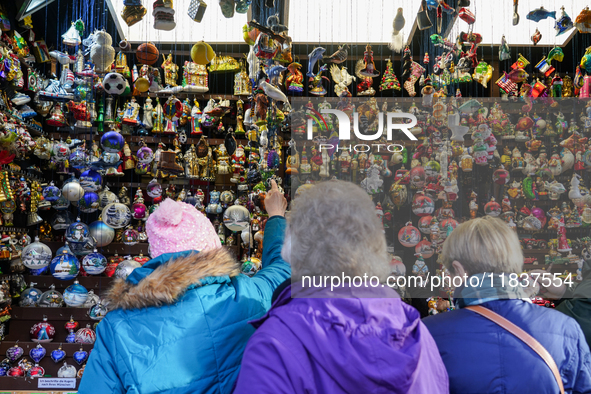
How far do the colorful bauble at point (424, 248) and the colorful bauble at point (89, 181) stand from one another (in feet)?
7.25

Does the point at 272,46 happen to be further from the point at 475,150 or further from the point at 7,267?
the point at 7,267

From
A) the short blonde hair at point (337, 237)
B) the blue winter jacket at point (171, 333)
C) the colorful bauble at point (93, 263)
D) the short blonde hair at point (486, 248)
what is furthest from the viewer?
the colorful bauble at point (93, 263)

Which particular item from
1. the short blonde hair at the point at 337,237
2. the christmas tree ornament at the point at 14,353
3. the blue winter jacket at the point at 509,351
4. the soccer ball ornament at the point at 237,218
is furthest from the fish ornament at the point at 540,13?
the christmas tree ornament at the point at 14,353

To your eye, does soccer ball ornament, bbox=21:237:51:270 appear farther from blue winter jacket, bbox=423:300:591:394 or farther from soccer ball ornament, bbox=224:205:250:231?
blue winter jacket, bbox=423:300:591:394

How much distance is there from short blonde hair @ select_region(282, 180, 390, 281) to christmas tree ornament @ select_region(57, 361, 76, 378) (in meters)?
3.13

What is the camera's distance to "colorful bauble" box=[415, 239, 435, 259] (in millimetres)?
3420

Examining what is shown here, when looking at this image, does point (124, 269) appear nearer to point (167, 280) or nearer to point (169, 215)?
point (169, 215)

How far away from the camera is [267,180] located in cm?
353

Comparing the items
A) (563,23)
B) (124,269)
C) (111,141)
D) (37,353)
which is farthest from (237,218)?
(563,23)

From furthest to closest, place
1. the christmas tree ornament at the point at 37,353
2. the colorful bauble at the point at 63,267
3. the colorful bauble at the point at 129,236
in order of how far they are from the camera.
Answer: the colorful bauble at the point at 129,236
the christmas tree ornament at the point at 37,353
the colorful bauble at the point at 63,267

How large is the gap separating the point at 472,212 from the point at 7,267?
346 cm

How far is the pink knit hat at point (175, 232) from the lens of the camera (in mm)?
1260

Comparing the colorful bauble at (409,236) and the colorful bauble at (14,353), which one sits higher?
the colorful bauble at (409,236)

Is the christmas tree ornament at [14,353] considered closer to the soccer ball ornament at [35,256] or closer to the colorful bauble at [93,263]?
the soccer ball ornament at [35,256]
